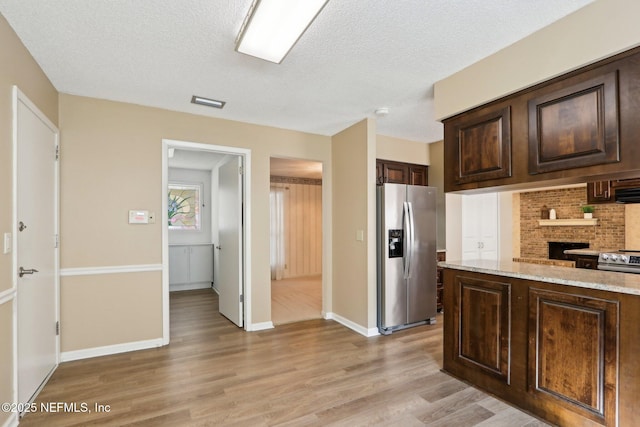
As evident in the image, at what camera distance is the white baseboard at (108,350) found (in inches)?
115

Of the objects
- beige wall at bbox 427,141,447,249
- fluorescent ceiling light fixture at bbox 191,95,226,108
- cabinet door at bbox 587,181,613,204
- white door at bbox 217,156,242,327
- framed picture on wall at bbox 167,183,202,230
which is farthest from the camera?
framed picture on wall at bbox 167,183,202,230

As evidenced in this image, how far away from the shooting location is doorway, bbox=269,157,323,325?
6.97 m

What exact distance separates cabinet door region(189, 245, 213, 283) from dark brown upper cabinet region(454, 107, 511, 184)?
5027mm

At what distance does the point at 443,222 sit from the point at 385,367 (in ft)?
8.76

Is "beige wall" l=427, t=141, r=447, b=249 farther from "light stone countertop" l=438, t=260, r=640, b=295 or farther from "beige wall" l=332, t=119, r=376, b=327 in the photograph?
"light stone countertop" l=438, t=260, r=640, b=295

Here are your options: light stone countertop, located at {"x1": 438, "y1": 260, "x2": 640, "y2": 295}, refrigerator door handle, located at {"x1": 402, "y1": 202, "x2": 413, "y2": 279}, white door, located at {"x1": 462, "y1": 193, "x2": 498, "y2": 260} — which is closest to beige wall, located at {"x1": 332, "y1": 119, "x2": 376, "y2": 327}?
refrigerator door handle, located at {"x1": 402, "y1": 202, "x2": 413, "y2": 279}

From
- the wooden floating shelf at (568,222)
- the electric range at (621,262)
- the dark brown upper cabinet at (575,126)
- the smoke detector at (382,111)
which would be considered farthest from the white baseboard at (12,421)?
the wooden floating shelf at (568,222)

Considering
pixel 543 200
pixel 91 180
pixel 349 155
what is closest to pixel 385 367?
pixel 349 155

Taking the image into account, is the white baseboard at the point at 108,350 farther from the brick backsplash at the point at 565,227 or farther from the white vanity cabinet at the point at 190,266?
the brick backsplash at the point at 565,227

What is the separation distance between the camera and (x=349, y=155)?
4.00 meters

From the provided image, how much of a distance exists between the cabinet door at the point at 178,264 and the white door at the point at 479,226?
4946 mm

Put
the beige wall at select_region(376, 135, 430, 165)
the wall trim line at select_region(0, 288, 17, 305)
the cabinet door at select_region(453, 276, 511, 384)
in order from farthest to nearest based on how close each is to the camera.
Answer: the beige wall at select_region(376, 135, 430, 165) → the cabinet door at select_region(453, 276, 511, 384) → the wall trim line at select_region(0, 288, 17, 305)

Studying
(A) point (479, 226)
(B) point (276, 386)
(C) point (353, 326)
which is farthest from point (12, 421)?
(A) point (479, 226)

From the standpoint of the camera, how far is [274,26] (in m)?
1.85
